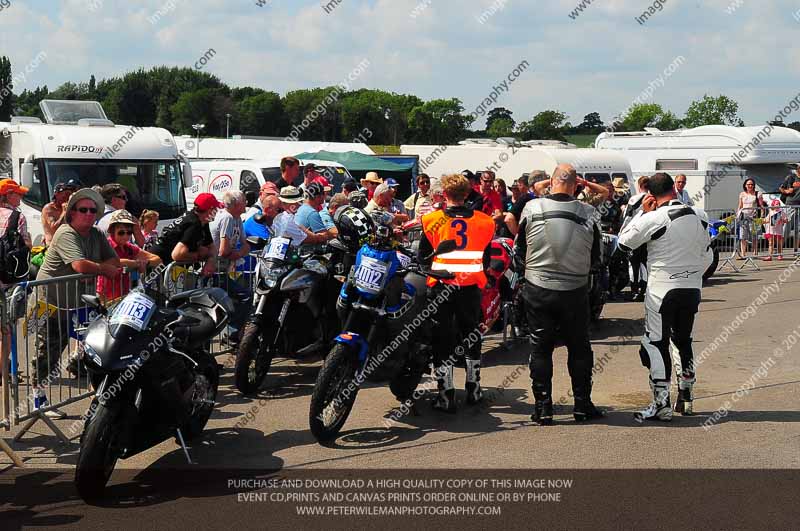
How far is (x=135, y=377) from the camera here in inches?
238

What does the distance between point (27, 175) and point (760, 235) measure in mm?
14607

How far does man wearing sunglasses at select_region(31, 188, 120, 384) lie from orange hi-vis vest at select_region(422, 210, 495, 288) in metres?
2.71

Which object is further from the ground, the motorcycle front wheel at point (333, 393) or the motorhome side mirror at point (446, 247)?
the motorhome side mirror at point (446, 247)

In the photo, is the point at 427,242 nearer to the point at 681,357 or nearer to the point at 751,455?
the point at 681,357

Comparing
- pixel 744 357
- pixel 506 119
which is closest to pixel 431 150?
pixel 744 357

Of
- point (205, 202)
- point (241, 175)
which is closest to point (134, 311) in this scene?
point (205, 202)

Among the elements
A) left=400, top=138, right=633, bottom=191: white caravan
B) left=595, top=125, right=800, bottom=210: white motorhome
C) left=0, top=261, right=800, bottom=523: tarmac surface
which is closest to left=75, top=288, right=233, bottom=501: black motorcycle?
left=0, top=261, right=800, bottom=523: tarmac surface

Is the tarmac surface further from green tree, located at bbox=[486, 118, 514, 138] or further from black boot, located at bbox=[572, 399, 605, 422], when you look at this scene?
green tree, located at bbox=[486, 118, 514, 138]

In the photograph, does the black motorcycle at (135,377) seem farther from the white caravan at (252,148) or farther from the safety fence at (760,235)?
the white caravan at (252,148)

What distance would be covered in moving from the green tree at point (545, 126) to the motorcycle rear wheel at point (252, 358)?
55988 mm

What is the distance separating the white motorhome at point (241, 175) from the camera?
813 inches

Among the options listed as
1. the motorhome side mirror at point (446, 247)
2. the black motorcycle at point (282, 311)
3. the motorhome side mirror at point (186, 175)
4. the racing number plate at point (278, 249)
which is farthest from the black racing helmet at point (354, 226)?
the motorhome side mirror at point (186, 175)

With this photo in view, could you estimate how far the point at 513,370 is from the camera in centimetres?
961

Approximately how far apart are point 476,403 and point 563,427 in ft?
3.37
